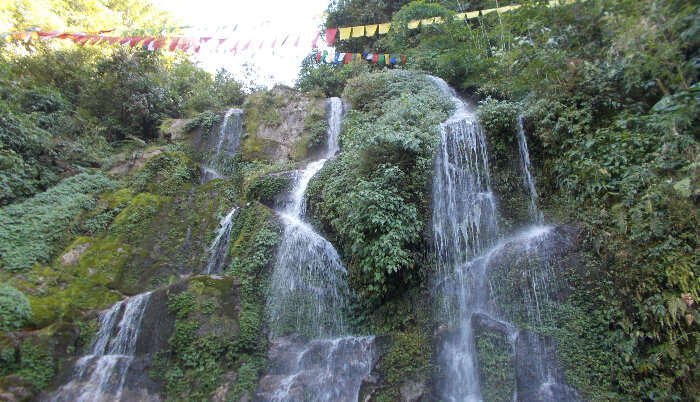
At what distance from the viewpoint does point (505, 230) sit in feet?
23.8

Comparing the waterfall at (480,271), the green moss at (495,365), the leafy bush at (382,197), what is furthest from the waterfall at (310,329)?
the green moss at (495,365)

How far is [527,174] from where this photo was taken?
25.3ft

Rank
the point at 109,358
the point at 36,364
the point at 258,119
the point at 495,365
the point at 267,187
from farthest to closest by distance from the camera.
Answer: the point at 258,119, the point at 267,187, the point at 109,358, the point at 36,364, the point at 495,365

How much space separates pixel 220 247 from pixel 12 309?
3977mm

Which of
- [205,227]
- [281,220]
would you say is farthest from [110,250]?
[281,220]

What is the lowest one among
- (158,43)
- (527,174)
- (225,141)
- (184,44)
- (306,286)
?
(306,286)

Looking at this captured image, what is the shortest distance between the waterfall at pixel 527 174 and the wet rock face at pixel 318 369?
4.09 metres

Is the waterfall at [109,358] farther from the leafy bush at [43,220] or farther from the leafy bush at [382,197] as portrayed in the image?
the leafy bush at [382,197]

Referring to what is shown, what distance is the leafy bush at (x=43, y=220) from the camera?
830cm

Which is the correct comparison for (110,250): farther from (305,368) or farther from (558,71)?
(558,71)

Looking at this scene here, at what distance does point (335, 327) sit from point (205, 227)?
4.69 metres

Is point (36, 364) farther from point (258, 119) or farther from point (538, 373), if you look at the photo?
point (258, 119)

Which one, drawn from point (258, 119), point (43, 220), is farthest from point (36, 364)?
point (258, 119)

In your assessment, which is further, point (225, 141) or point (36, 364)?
point (225, 141)
